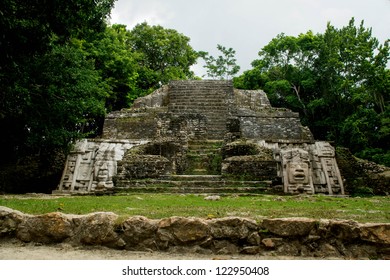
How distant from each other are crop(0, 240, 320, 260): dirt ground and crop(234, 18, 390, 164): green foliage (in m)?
11.9

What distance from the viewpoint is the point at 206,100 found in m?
17.1

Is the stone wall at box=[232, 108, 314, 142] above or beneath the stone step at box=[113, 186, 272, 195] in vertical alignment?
above

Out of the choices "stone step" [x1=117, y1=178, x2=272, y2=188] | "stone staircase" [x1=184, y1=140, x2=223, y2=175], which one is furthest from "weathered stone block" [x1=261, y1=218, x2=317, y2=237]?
"stone staircase" [x1=184, y1=140, x2=223, y2=175]

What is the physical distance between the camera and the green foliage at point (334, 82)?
48.7 feet

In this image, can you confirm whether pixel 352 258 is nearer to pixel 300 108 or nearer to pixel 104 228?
pixel 104 228

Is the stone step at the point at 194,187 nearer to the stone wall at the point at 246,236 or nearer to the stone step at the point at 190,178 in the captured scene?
the stone step at the point at 190,178

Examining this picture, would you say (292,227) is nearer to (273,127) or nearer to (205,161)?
(205,161)

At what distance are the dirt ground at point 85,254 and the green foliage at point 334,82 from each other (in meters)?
11.9

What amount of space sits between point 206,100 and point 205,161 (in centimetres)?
663

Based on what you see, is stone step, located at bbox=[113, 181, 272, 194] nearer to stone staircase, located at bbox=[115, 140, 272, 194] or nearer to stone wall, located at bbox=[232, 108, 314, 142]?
stone staircase, located at bbox=[115, 140, 272, 194]

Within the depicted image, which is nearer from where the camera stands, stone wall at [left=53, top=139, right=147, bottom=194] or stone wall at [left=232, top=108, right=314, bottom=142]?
stone wall at [left=53, top=139, right=147, bottom=194]

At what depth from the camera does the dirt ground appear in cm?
302

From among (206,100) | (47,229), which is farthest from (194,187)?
(206,100)

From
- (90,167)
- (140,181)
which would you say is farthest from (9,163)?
(140,181)
